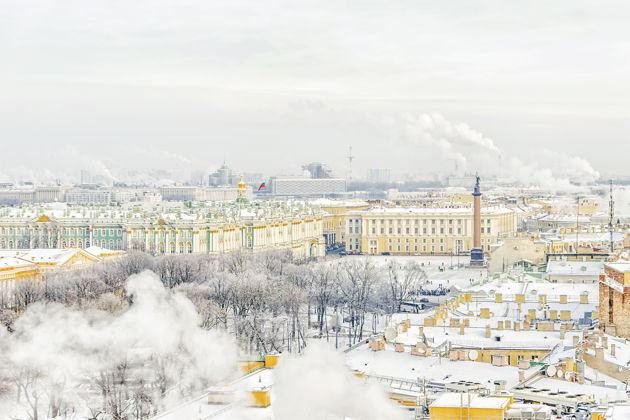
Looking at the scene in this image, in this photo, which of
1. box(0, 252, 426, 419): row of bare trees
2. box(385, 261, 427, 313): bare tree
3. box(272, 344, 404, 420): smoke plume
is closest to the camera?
box(272, 344, 404, 420): smoke plume

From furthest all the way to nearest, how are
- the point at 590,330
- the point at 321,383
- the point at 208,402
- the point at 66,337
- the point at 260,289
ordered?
the point at 260,289, the point at 590,330, the point at 66,337, the point at 208,402, the point at 321,383

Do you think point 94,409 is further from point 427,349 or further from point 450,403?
point 450,403

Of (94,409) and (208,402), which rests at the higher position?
(208,402)

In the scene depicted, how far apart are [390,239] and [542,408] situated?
9722 centimetres

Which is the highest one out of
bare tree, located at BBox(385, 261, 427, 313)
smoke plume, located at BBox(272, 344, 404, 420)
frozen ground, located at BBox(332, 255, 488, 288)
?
smoke plume, located at BBox(272, 344, 404, 420)

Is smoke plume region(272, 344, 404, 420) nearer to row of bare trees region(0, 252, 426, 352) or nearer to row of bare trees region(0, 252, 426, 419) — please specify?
row of bare trees region(0, 252, 426, 419)

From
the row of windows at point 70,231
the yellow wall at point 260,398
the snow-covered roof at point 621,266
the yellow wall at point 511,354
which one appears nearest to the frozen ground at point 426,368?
the yellow wall at point 511,354

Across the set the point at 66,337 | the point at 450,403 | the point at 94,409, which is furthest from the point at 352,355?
the point at 450,403

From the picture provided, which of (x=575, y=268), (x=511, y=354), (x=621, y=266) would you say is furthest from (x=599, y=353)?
(x=575, y=268)

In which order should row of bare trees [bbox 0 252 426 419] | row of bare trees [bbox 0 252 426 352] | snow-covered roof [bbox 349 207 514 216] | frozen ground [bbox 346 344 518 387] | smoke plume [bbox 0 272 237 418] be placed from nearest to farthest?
smoke plume [bbox 0 272 237 418], frozen ground [bbox 346 344 518 387], row of bare trees [bbox 0 252 426 419], row of bare trees [bbox 0 252 426 352], snow-covered roof [bbox 349 207 514 216]

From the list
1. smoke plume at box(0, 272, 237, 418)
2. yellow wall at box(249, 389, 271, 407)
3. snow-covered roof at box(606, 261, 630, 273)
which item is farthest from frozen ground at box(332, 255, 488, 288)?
yellow wall at box(249, 389, 271, 407)

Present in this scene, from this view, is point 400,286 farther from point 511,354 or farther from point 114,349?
point 114,349

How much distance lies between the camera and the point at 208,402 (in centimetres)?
2111

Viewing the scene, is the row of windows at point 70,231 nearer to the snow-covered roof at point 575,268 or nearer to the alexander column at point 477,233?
the alexander column at point 477,233
